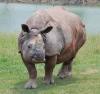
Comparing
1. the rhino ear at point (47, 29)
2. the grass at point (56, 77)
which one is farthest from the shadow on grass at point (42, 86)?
the rhino ear at point (47, 29)

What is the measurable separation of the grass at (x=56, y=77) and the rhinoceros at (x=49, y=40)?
29cm

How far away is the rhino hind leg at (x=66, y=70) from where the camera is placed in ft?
34.2

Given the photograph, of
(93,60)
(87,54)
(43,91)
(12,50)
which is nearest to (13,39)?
(12,50)

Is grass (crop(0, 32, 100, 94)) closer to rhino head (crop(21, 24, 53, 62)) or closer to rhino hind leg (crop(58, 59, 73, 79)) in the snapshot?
rhino hind leg (crop(58, 59, 73, 79))

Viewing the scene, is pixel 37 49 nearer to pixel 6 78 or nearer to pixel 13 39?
pixel 6 78

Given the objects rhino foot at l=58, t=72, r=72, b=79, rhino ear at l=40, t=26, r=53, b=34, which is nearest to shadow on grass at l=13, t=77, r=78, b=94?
rhino foot at l=58, t=72, r=72, b=79

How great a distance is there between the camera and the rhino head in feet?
27.2

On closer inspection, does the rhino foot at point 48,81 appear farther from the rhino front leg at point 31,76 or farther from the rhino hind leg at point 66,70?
the rhino hind leg at point 66,70

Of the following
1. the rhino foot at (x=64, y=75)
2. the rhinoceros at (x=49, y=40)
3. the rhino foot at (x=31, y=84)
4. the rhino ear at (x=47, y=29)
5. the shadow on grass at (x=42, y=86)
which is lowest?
the rhino foot at (x=64, y=75)

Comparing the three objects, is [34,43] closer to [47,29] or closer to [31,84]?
[47,29]

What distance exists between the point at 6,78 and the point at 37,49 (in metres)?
2.05

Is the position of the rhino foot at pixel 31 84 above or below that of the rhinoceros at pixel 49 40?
below

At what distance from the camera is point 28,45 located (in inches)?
330

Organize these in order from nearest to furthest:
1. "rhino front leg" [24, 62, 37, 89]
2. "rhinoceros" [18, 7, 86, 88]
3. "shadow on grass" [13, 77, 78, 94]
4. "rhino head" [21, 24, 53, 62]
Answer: "rhino head" [21, 24, 53, 62], "rhinoceros" [18, 7, 86, 88], "shadow on grass" [13, 77, 78, 94], "rhino front leg" [24, 62, 37, 89]
